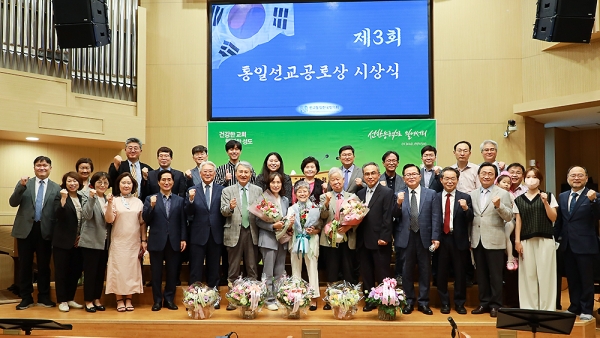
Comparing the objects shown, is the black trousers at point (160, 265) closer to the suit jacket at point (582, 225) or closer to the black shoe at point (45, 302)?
the black shoe at point (45, 302)

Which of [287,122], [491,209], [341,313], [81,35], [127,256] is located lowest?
[341,313]

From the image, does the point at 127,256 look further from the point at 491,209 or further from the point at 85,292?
the point at 491,209

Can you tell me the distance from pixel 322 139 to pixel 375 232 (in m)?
2.62

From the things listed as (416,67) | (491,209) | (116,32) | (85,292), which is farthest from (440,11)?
(85,292)

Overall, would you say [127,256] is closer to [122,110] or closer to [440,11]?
[122,110]

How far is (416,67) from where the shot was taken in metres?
7.61

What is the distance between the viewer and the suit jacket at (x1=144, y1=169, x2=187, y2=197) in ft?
18.4

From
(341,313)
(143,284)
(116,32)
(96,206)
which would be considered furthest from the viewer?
(116,32)

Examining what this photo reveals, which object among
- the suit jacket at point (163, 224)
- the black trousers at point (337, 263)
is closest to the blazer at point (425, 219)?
the black trousers at point (337, 263)

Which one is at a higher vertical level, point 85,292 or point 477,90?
point 477,90

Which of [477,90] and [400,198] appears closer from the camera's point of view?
[400,198]

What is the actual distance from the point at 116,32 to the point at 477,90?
4.52 meters

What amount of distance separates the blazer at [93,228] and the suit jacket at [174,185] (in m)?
0.49

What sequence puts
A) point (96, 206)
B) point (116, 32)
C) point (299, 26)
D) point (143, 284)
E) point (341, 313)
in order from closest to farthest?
1. point (341, 313)
2. point (96, 206)
3. point (143, 284)
4. point (116, 32)
5. point (299, 26)
